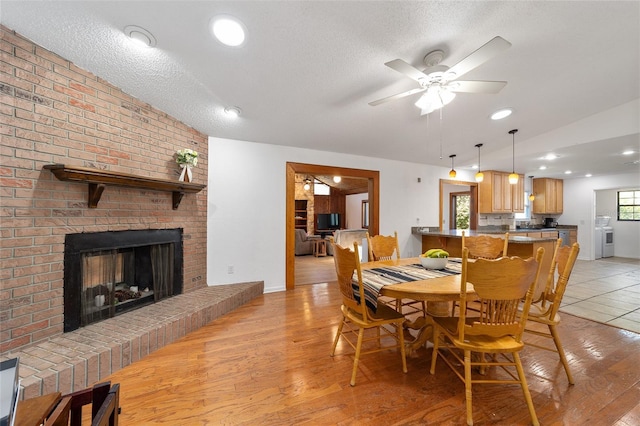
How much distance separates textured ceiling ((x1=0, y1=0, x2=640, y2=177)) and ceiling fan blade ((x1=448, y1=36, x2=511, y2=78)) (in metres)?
0.41

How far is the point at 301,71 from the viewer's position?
2379mm

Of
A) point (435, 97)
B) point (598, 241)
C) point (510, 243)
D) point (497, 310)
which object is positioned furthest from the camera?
point (598, 241)

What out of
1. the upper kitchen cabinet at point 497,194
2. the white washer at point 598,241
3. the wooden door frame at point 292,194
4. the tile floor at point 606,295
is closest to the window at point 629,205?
the white washer at point 598,241

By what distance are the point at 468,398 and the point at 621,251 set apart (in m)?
9.53

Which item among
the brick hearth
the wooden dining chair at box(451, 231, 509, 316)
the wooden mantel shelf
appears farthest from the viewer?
the wooden dining chair at box(451, 231, 509, 316)

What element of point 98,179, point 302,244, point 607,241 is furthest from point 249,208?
point 607,241

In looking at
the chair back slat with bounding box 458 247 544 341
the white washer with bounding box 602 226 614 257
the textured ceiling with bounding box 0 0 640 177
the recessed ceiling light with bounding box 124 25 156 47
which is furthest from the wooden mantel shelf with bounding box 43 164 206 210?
the white washer with bounding box 602 226 614 257

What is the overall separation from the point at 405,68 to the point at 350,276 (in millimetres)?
1537

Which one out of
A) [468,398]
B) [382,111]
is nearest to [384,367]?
[468,398]

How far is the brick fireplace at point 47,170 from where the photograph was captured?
5.89 ft

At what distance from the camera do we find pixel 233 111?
9.92 feet

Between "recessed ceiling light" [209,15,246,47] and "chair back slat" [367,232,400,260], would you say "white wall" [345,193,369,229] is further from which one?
"recessed ceiling light" [209,15,246,47]

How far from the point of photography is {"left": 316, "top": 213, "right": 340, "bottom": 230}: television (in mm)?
9359

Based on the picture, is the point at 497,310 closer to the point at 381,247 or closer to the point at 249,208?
the point at 381,247
